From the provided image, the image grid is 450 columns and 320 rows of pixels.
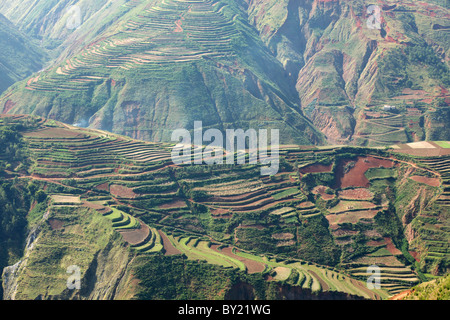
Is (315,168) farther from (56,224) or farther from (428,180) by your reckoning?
(56,224)

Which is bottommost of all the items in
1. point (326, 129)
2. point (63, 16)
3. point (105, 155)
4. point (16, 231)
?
point (16, 231)

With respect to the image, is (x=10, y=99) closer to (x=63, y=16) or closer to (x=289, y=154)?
(x=289, y=154)

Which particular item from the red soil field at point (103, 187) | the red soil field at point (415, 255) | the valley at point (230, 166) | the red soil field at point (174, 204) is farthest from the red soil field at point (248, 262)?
the red soil field at point (415, 255)

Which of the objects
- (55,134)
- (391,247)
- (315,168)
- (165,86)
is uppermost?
(165,86)

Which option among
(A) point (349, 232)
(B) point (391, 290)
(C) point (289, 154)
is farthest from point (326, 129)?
(B) point (391, 290)

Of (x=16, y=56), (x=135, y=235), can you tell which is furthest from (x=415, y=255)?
(x=16, y=56)

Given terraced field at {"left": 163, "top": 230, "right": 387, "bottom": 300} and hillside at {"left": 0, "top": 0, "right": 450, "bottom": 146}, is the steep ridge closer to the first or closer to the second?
hillside at {"left": 0, "top": 0, "right": 450, "bottom": 146}

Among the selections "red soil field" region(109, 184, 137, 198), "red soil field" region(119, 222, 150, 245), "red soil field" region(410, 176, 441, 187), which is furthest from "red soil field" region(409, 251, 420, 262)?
"red soil field" region(109, 184, 137, 198)
